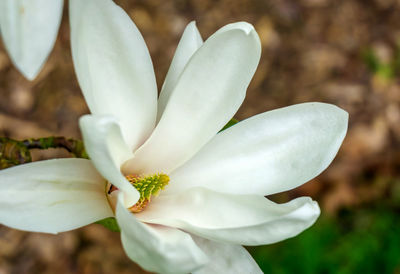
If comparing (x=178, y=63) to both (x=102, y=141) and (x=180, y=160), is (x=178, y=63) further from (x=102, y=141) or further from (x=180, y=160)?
(x=102, y=141)

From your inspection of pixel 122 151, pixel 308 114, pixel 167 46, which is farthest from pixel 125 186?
pixel 167 46

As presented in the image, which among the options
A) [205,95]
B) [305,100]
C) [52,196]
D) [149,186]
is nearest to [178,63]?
[205,95]

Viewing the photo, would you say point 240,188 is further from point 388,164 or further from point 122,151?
point 388,164

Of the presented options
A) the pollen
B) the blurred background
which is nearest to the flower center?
the pollen

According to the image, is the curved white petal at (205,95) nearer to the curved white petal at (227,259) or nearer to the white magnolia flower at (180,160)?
the white magnolia flower at (180,160)

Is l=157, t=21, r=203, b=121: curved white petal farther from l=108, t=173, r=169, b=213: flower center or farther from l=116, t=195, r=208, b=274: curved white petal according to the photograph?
l=116, t=195, r=208, b=274: curved white petal

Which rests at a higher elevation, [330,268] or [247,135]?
[247,135]
